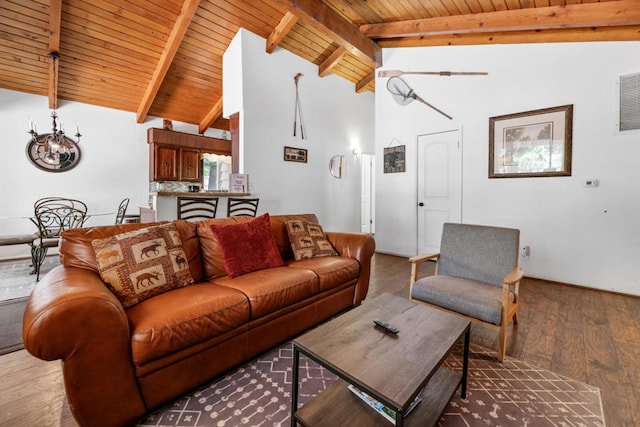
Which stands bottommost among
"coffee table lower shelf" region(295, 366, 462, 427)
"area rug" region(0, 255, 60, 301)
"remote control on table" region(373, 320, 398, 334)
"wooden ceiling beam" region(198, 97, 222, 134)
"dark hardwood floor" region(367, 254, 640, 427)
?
"dark hardwood floor" region(367, 254, 640, 427)

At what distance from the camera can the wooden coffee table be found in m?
0.95

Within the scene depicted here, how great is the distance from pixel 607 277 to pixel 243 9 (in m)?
5.65

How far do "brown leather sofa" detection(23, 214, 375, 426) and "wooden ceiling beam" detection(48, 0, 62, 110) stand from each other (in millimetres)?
3425

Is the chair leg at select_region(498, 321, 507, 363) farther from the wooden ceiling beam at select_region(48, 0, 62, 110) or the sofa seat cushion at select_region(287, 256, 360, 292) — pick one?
the wooden ceiling beam at select_region(48, 0, 62, 110)

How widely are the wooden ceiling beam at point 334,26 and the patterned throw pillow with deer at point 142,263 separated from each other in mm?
3058

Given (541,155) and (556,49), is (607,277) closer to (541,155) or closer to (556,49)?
(541,155)

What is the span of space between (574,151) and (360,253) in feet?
9.56

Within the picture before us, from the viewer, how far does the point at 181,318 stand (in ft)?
4.44

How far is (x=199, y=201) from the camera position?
353cm

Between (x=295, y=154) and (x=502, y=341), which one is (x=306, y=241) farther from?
(x=295, y=154)

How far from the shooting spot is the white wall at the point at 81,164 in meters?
4.35

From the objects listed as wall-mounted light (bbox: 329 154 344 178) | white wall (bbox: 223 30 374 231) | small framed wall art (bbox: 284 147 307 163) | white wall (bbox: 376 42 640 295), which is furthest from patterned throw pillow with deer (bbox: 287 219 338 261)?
wall-mounted light (bbox: 329 154 344 178)

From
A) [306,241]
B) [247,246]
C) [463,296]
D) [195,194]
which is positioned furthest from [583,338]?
[195,194]

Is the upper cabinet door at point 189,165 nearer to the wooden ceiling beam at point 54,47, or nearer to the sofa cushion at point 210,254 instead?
the wooden ceiling beam at point 54,47
